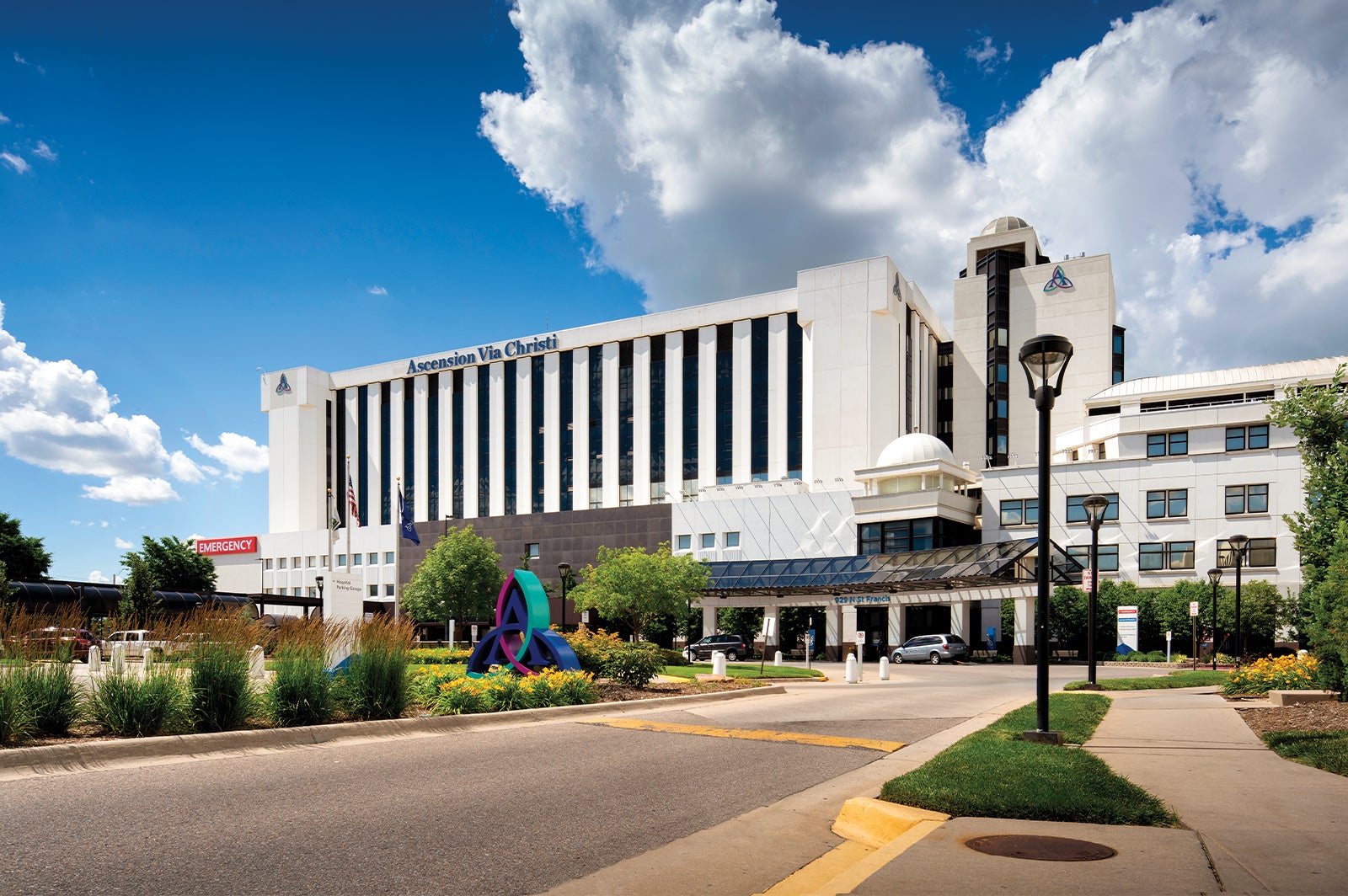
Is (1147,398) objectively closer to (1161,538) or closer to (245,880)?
(1161,538)

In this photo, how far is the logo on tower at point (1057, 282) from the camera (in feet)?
277

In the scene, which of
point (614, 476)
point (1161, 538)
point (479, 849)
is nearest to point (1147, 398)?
point (1161, 538)

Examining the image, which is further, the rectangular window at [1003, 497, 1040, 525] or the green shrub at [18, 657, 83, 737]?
the rectangular window at [1003, 497, 1040, 525]

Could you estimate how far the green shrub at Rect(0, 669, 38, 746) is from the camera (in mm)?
9430

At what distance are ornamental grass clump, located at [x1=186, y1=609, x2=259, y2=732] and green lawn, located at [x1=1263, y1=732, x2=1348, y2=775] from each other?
12283 millimetres

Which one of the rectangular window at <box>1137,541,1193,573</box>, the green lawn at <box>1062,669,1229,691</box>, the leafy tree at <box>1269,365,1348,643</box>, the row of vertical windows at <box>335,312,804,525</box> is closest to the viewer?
the leafy tree at <box>1269,365,1348,643</box>

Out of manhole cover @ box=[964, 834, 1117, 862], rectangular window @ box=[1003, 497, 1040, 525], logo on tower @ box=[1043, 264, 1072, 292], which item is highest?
logo on tower @ box=[1043, 264, 1072, 292]

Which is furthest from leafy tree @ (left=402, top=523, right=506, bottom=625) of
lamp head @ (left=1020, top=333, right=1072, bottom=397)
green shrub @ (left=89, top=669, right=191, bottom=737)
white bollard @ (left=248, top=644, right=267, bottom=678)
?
lamp head @ (left=1020, top=333, right=1072, bottom=397)

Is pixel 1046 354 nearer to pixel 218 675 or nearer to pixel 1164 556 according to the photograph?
pixel 218 675

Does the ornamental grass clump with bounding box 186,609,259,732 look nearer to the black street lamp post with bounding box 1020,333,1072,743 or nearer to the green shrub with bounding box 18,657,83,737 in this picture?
the green shrub with bounding box 18,657,83,737

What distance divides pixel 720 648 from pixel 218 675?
42.5 metres

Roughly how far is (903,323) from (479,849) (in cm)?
7300

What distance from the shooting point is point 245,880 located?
18.9ft

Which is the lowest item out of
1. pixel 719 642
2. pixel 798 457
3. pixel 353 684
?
pixel 719 642
